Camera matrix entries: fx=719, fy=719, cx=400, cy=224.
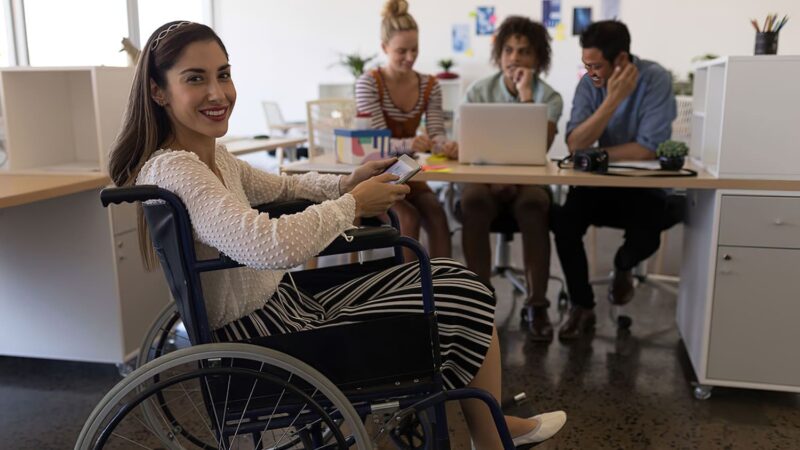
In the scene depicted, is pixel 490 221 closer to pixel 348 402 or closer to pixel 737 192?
pixel 737 192

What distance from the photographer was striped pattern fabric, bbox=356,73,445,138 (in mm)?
2758

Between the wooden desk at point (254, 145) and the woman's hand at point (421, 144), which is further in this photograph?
the wooden desk at point (254, 145)

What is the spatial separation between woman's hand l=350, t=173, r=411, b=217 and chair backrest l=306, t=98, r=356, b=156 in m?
2.12

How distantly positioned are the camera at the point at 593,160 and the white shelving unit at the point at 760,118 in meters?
0.31

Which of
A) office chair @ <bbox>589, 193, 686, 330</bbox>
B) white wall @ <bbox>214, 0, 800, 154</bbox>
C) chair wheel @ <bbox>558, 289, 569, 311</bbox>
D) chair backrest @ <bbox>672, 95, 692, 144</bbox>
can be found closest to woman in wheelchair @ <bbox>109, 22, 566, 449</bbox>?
office chair @ <bbox>589, 193, 686, 330</bbox>

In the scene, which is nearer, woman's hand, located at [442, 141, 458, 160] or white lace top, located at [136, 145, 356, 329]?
white lace top, located at [136, 145, 356, 329]

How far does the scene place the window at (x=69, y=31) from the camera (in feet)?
13.7

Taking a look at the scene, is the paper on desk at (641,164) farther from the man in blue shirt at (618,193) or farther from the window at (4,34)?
the window at (4,34)

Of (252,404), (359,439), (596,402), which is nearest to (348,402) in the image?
(359,439)

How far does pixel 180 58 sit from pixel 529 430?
101 centimetres

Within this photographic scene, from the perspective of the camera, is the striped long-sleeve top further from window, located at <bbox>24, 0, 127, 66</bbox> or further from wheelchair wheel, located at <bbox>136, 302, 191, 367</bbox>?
window, located at <bbox>24, 0, 127, 66</bbox>

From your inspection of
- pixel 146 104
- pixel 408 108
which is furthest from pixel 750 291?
pixel 146 104

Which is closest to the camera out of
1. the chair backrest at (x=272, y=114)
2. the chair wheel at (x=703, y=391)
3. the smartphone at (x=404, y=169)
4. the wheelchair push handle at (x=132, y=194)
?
the wheelchair push handle at (x=132, y=194)

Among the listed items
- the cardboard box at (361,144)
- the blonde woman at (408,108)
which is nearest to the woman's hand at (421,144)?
the blonde woman at (408,108)
